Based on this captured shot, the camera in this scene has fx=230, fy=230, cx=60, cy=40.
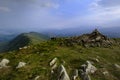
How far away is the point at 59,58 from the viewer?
4022 cm

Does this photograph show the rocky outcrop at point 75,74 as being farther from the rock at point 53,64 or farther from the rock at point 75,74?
the rock at point 53,64

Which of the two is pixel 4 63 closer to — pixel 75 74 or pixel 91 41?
Answer: pixel 75 74

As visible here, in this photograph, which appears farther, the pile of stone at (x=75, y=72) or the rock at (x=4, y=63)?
the rock at (x=4, y=63)

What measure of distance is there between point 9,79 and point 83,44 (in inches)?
865

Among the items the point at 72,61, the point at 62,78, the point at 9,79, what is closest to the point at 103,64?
the point at 72,61

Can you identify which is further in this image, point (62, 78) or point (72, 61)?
point (72, 61)

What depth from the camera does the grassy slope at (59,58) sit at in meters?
34.0

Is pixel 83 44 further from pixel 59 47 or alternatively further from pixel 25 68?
pixel 25 68

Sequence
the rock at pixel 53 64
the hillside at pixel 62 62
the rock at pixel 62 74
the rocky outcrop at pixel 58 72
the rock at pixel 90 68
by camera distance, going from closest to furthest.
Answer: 1. the rock at pixel 62 74
2. the rocky outcrop at pixel 58 72
3. the hillside at pixel 62 62
4. the rock at pixel 90 68
5. the rock at pixel 53 64

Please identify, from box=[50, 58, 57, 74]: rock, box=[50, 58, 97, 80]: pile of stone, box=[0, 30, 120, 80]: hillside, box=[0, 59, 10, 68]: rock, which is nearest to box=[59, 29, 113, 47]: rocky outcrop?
box=[0, 30, 120, 80]: hillside

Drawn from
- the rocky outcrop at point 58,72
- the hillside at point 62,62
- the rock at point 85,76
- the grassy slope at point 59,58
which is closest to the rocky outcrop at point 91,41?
the hillside at point 62,62

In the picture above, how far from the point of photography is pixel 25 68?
3634 cm

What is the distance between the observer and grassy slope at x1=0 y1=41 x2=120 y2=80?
34.0m

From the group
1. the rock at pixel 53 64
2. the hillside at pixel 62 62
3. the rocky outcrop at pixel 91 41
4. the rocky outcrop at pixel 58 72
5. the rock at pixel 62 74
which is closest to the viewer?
the rock at pixel 62 74
